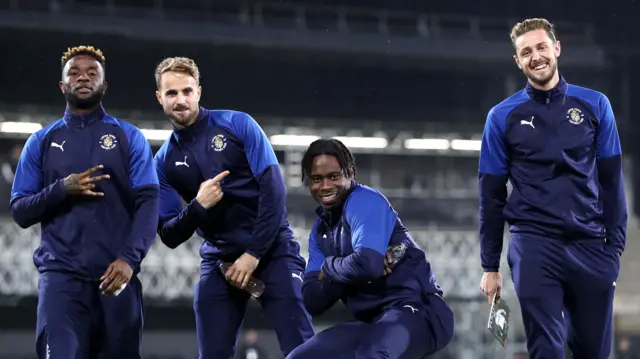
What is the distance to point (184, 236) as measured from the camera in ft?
18.0

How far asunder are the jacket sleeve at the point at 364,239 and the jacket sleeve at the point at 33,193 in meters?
1.52

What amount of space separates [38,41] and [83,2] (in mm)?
1347

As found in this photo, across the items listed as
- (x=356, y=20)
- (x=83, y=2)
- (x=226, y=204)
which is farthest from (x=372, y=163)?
(x=226, y=204)

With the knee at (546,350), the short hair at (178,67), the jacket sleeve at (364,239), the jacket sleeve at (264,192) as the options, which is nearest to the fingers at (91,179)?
the short hair at (178,67)

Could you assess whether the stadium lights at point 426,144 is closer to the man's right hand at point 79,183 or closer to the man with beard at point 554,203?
the man with beard at point 554,203

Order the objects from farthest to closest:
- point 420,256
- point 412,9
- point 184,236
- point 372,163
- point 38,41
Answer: point 412,9
point 372,163
point 38,41
point 184,236
point 420,256

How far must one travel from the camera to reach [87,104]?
17.6 ft

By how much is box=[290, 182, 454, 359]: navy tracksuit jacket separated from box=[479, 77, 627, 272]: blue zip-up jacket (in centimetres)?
65

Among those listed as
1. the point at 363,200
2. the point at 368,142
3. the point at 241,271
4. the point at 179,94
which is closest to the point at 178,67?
the point at 179,94

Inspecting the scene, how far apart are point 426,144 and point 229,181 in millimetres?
14959

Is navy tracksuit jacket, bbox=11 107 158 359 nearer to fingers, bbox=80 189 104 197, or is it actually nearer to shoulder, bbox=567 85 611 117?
fingers, bbox=80 189 104 197

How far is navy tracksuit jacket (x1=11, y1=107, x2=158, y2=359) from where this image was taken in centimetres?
509

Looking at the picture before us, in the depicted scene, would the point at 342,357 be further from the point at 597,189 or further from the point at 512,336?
the point at 512,336

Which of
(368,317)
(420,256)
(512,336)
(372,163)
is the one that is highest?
(420,256)
